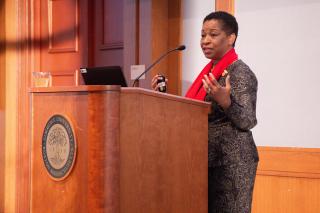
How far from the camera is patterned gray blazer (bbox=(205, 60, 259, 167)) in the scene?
174 centimetres

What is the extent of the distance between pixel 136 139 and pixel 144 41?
183 cm

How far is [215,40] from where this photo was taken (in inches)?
75.0

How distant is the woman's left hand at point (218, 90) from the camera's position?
5.16 ft

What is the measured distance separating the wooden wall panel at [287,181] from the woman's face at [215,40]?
3.45 ft

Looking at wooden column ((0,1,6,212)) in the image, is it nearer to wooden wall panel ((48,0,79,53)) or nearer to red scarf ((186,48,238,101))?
wooden wall panel ((48,0,79,53))

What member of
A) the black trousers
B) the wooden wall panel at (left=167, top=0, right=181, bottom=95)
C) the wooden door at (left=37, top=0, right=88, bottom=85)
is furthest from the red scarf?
the wooden door at (left=37, top=0, right=88, bottom=85)

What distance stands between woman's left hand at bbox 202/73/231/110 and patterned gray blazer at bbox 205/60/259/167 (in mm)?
74

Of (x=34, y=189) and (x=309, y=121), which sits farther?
(x=309, y=121)

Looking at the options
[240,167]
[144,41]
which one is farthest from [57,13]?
[240,167]

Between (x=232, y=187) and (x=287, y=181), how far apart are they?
1062 millimetres

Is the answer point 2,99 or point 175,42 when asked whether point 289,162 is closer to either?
point 175,42

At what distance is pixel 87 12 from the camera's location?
3684 millimetres

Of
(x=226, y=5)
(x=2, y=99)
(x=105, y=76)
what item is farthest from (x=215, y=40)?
(x=2, y=99)

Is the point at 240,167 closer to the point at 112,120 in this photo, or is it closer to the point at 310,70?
the point at 112,120
